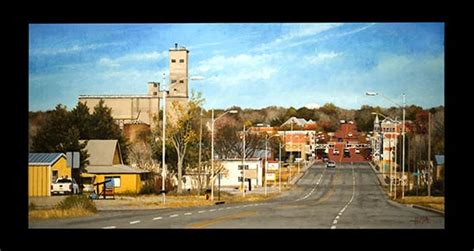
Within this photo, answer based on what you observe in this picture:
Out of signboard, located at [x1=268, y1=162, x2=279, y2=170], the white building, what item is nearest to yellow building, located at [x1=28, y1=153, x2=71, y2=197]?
the white building

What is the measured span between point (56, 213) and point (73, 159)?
1.19 metres

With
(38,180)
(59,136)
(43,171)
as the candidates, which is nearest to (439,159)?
(59,136)

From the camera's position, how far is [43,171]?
15797mm

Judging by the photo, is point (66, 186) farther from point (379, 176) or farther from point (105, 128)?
point (379, 176)

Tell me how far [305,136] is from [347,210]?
2.28m

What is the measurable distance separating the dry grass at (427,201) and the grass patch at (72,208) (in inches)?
266

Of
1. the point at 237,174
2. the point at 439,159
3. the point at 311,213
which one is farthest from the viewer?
the point at 237,174

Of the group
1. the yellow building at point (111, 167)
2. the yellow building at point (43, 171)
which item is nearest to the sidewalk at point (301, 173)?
the yellow building at point (111, 167)

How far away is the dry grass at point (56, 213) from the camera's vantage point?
51.0 feet

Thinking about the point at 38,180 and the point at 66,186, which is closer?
the point at 38,180
